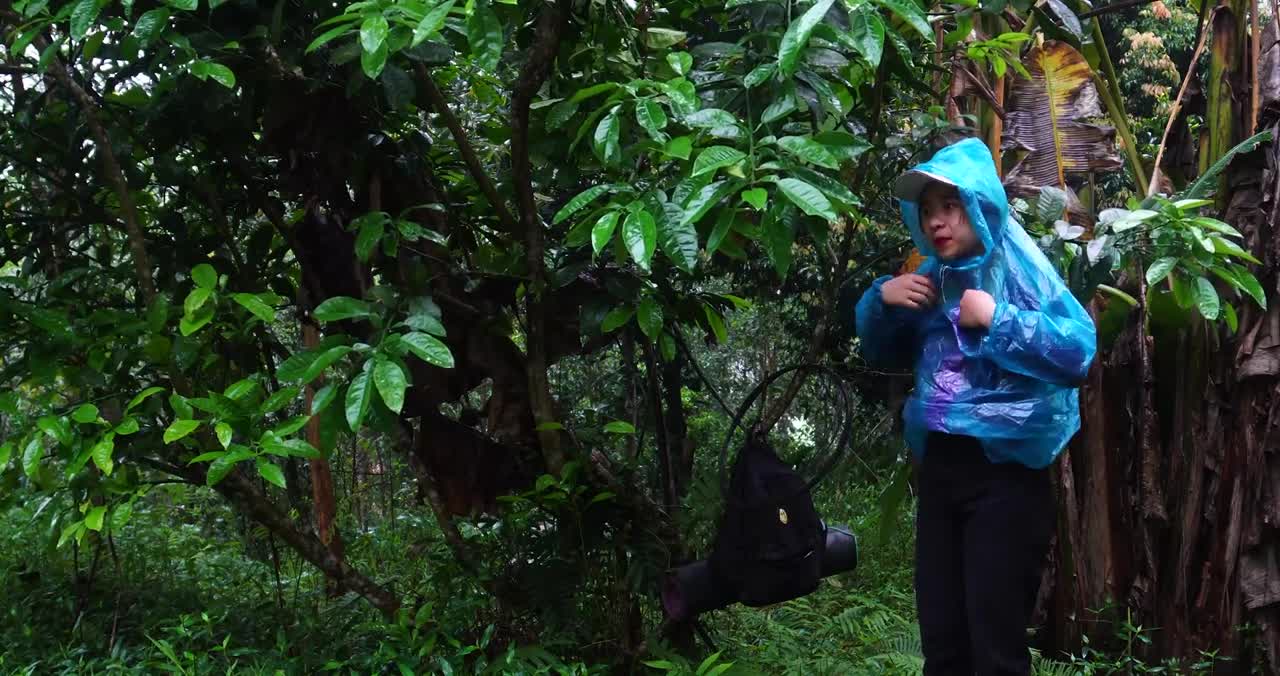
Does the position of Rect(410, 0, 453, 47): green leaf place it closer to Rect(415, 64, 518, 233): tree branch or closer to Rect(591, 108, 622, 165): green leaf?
Rect(591, 108, 622, 165): green leaf

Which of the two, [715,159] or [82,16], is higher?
[82,16]

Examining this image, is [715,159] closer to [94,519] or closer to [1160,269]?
[1160,269]

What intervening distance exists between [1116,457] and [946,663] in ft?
5.29

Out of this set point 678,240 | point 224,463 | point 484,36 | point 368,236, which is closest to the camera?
point 484,36

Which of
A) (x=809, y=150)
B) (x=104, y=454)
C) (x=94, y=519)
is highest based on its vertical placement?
(x=809, y=150)

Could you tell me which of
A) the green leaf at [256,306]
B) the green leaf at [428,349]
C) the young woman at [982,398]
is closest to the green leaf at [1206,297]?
the young woman at [982,398]

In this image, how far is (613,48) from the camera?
10.2 feet

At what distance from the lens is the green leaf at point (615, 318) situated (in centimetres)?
306

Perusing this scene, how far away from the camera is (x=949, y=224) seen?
2.68 metres

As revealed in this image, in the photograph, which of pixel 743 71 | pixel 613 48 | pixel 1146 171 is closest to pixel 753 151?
pixel 743 71

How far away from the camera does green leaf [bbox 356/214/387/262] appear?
2990 mm

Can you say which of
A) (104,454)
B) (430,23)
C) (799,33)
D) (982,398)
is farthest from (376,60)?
(982,398)

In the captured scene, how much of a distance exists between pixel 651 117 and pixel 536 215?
93 centimetres

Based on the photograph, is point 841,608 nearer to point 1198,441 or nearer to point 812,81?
point 1198,441
